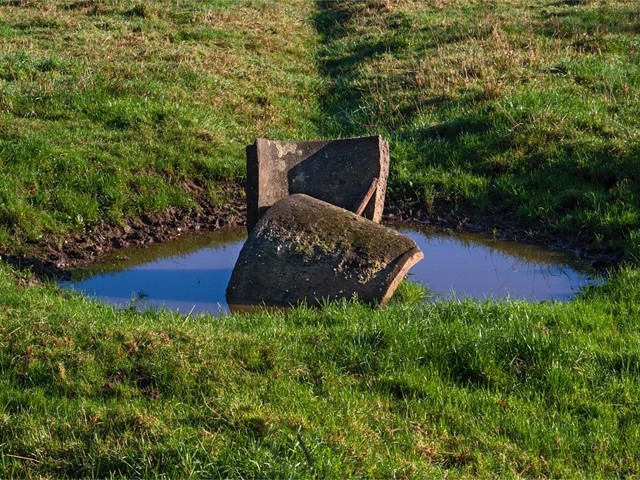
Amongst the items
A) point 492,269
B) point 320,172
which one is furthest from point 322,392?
point 492,269

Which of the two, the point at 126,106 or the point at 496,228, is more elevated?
the point at 126,106

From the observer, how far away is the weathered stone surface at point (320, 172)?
9.13m

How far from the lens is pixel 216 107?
14211 mm

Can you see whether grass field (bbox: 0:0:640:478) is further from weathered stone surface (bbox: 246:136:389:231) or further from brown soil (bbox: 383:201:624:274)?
weathered stone surface (bbox: 246:136:389:231)

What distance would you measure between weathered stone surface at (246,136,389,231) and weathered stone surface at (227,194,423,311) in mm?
822

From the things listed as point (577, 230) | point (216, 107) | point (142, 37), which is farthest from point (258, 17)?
point (577, 230)

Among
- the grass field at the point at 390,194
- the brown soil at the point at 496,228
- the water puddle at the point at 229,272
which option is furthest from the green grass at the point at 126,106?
the brown soil at the point at 496,228

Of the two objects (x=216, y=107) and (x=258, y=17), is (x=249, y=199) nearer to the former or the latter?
(x=216, y=107)

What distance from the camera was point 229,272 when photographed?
9.60 meters

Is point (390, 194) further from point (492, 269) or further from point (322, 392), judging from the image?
point (322, 392)

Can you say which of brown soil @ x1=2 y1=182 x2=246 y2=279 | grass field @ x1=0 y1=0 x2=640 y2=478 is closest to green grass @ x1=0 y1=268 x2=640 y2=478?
grass field @ x1=0 y1=0 x2=640 y2=478

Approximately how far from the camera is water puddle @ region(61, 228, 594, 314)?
8.77 m

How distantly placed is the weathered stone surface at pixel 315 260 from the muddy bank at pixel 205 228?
2.32 m

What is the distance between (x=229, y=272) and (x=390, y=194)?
3.29 metres
